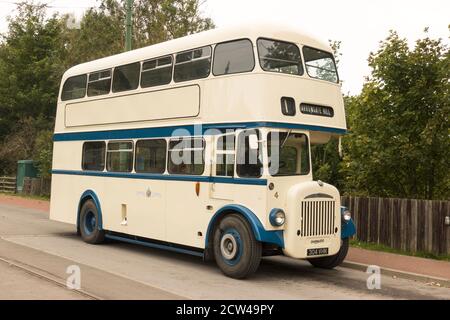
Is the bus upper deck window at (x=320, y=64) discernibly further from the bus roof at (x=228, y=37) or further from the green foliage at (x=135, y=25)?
the green foliage at (x=135, y=25)

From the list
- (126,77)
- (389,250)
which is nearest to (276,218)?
(389,250)

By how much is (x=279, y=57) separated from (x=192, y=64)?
5.92 feet

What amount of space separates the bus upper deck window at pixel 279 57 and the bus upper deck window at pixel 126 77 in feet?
11.6

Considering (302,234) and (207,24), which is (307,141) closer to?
(302,234)

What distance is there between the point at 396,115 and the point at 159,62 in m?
5.73

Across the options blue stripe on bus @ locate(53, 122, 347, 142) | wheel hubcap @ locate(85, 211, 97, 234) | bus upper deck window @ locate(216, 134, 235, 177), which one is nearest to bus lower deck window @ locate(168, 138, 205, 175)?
blue stripe on bus @ locate(53, 122, 347, 142)

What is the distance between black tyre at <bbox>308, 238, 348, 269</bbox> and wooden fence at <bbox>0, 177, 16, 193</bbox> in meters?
27.0

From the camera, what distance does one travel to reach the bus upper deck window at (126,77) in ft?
39.9

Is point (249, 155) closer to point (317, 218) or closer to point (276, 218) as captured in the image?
point (276, 218)

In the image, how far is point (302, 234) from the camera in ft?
30.1
